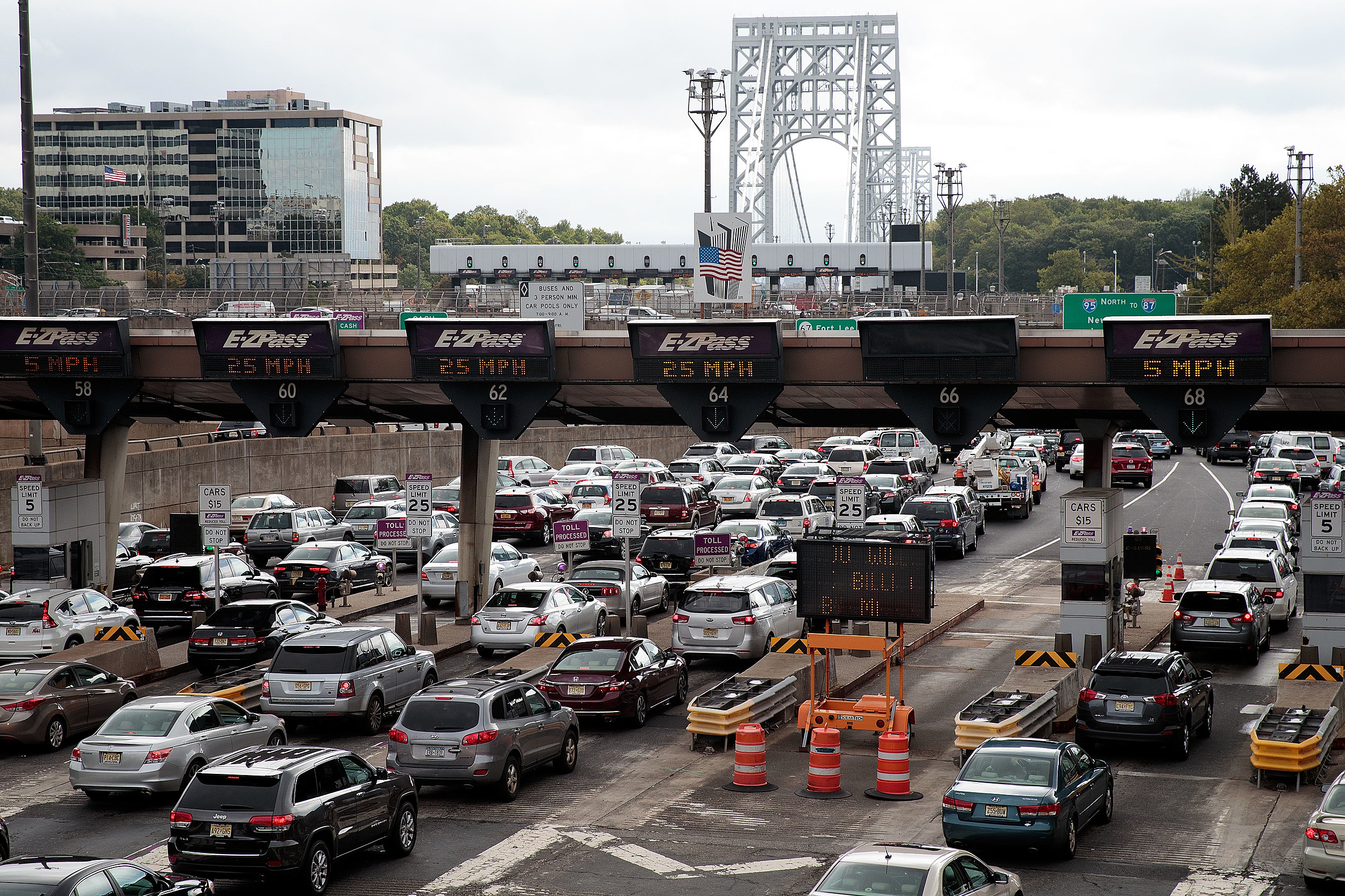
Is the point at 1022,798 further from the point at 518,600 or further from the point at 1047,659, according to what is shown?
the point at 518,600

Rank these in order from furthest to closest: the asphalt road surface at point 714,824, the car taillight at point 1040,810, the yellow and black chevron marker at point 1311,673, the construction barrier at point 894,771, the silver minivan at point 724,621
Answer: the silver minivan at point 724,621, the yellow and black chevron marker at point 1311,673, the construction barrier at point 894,771, the car taillight at point 1040,810, the asphalt road surface at point 714,824

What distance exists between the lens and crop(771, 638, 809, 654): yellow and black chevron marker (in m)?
26.1

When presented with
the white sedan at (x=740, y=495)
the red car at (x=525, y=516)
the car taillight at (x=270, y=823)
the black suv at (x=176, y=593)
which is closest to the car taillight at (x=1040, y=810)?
the car taillight at (x=270, y=823)

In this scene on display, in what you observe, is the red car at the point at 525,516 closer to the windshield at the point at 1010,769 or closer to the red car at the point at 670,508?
the red car at the point at 670,508

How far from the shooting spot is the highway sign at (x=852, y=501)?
34281 millimetres

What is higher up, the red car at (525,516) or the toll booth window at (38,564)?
Result: the toll booth window at (38,564)

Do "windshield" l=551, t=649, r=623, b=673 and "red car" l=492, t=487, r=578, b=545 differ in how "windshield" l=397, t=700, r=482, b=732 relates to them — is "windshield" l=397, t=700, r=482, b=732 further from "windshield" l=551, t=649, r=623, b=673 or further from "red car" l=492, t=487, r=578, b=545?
"red car" l=492, t=487, r=578, b=545

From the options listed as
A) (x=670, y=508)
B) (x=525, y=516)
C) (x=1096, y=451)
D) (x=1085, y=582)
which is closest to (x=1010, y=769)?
(x=1085, y=582)

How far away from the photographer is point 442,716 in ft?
62.7

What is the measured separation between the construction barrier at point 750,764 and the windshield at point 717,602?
311 inches

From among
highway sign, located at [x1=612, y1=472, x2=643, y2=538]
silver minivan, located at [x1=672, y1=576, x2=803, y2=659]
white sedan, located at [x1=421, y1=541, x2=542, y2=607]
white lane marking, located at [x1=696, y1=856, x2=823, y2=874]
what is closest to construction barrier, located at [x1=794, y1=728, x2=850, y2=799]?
white lane marking, located at [x1=696, y1=856, x2=823, y2=874]

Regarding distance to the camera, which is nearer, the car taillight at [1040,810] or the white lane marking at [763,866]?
the white lane marking at [763,866]

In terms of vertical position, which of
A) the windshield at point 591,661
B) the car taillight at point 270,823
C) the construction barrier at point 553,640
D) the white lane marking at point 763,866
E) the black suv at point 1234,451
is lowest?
the white lane marking at point 763,866

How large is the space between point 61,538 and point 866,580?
1714cm
